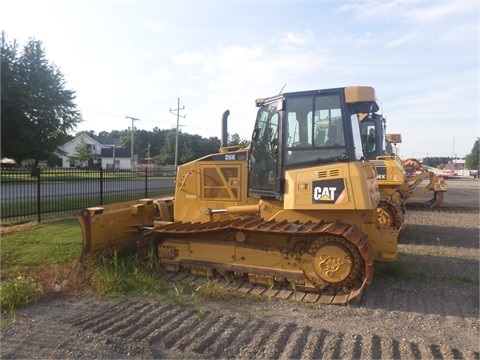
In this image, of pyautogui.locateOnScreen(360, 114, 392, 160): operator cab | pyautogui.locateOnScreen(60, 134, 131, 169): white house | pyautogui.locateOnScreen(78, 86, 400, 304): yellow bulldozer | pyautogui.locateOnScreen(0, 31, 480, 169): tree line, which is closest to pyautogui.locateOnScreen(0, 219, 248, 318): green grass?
pyautogui.locateOnScreen(78, 86, 400, 304): yellow bulldozer

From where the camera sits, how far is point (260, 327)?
4.54 meters

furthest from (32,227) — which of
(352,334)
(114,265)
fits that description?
(352,334)

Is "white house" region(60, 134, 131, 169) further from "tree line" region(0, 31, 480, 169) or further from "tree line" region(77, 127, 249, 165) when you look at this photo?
"tree line" region(0, 31, 480, 169)

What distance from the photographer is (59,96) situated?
30.5 metres

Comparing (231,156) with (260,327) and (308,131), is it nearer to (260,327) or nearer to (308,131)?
(308,131)

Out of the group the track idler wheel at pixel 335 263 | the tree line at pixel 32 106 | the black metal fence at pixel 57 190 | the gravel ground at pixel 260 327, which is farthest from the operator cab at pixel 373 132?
the tree line at pixel 32 106

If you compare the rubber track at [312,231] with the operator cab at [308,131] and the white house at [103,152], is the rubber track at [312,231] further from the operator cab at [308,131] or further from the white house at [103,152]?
the white house at [103,152]

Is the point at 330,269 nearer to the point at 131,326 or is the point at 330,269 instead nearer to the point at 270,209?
the point at 270,209

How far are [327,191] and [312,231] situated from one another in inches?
24.6

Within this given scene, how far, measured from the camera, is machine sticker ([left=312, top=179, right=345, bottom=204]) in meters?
5.70

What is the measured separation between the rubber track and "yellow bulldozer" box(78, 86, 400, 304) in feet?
0.05

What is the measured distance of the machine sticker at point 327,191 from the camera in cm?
570

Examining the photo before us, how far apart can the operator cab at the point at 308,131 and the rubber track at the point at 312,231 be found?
1.87 feet

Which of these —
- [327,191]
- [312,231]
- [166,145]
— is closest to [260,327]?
[312,231]
